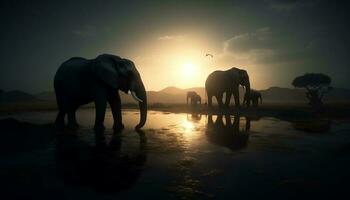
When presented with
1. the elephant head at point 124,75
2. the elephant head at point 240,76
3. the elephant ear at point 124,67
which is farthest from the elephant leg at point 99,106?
the elephant head at point 240,76

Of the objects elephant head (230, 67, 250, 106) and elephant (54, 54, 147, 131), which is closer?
elephant (54, 54, 147, 131)

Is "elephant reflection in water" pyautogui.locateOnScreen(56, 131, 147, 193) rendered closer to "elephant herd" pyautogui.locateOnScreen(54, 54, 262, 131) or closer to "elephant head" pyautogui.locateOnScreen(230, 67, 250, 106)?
"elephant herd" pyautogui.locateOnScreen(54, 54, 262, 131)

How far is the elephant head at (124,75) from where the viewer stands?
46.3 feet

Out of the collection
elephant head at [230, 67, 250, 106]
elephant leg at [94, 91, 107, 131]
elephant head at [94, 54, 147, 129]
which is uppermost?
elephant head at [230, 67, 250, 106]

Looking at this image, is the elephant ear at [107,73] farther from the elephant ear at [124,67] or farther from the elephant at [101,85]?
the elephant ear at [124,67]

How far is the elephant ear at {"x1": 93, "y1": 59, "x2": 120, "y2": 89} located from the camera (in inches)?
547

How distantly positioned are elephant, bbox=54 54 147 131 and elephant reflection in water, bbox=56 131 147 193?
4.09m

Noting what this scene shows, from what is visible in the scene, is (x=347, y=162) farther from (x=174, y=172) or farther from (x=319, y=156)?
(x=174, y=172)

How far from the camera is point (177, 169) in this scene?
6.84 metres

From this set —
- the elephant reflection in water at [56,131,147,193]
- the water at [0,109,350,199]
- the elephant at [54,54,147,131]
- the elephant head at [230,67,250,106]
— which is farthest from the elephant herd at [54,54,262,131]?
the elephant head at [230,67,250,106]

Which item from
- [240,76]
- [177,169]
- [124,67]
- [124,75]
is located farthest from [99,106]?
[240,76]

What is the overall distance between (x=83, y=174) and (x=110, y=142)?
4.58 metres

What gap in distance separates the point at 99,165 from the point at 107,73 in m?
7.47

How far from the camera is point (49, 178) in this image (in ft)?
19.9
